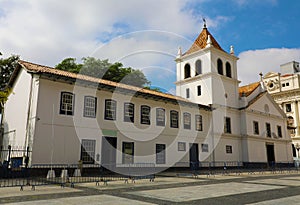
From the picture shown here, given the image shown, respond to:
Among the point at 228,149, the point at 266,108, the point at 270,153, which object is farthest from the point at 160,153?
the point at 266,108

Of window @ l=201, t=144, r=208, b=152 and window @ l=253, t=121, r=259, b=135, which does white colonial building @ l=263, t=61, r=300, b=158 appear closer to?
window @ l=253, t=121, r=259, b=135

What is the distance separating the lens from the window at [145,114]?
23.2m

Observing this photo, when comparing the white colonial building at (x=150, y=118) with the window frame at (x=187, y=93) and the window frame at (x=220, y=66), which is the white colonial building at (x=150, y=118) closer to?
the window frame at (x=187, y=93)

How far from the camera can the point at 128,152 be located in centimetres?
2167

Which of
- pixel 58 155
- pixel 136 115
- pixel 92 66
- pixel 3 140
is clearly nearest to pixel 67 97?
pixel 58 155

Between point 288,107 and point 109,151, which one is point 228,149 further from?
point 288,107

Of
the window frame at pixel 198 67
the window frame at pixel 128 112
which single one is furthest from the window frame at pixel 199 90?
the window frame at pixel 128 112

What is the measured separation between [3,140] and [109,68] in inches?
616

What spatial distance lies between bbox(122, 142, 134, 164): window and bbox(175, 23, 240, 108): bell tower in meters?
12.2

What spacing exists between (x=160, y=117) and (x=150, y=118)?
1.28 meters

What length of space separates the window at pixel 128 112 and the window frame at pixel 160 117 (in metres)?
2.87

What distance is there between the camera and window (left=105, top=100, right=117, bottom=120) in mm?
20875

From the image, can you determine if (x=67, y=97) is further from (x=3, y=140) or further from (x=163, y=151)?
(x=163, y=151)

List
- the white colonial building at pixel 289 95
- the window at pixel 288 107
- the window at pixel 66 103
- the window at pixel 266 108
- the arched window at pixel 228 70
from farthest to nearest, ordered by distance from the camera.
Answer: the window at pixel 288 107
the white colonial building at pixel 289 95
the window at pixel 266 108
the arched window at pixel 228 70
the window at pixel 66 103
